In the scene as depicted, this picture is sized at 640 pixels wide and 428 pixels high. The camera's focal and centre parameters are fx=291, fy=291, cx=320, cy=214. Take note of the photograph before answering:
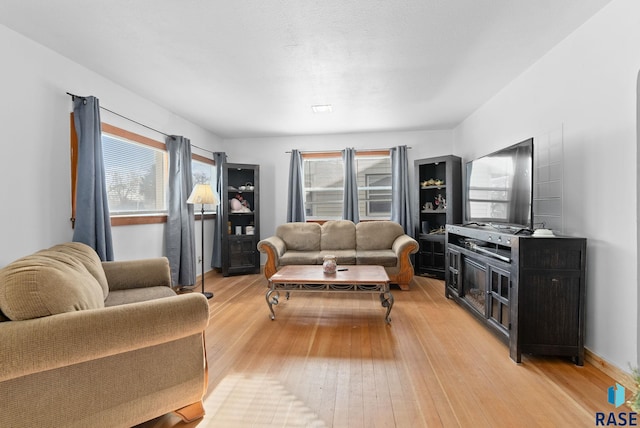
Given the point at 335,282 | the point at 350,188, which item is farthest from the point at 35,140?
the point at 350,188

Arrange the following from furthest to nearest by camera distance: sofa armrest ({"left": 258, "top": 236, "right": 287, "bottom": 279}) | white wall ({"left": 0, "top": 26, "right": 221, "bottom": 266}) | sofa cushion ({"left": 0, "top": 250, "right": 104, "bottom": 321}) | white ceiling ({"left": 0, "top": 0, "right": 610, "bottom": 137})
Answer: sofa armrest ({"left": 258, "top": 236, "right": 287, "bottom": 279}) < white wall ({"left": 0, "top": 26, "right": 221, "bottom": 266}) < white ceiling ({"left": 0, "top": 0, "right": 610, "bottom": 137}) < sofa cushion ({"left": 0, "top": 250, "right": 104, "bottom": 321})

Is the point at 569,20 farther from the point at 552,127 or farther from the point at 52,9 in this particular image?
the point at 52,9

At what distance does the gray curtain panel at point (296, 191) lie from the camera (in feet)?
17.2

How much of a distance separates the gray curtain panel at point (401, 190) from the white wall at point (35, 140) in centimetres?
413

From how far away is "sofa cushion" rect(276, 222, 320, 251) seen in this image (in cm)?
470

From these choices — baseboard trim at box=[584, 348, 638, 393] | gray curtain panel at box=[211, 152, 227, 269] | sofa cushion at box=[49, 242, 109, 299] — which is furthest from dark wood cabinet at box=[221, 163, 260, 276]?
baseboard trim at box=[584, 348, 638, 393]

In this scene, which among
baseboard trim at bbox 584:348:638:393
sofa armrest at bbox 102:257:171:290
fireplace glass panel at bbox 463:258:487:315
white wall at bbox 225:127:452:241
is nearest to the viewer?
baseboard trim at bbox 584:348:638:393

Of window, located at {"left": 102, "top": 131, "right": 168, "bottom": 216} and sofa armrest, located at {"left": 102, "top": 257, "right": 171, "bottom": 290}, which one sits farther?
window, located at {"left": 102, "top": 131, "right": 168, "bottom": 216}

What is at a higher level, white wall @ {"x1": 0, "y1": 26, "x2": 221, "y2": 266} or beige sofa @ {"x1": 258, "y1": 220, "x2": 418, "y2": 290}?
white wall @ {"x1": 0, "y1": 26, "x2": 221, "y2": 266}

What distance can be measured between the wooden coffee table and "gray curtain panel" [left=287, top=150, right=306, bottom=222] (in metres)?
2.12

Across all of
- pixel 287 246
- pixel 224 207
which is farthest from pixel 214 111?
pixel 287 246

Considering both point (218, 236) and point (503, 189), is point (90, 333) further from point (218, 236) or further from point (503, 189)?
point (218, 236)

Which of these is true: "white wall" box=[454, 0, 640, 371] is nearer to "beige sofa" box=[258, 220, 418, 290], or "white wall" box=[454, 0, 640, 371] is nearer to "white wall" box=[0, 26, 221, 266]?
"beige sofa" box=[258, 220, 418, 290]

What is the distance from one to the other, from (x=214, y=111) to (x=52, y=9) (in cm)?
210
